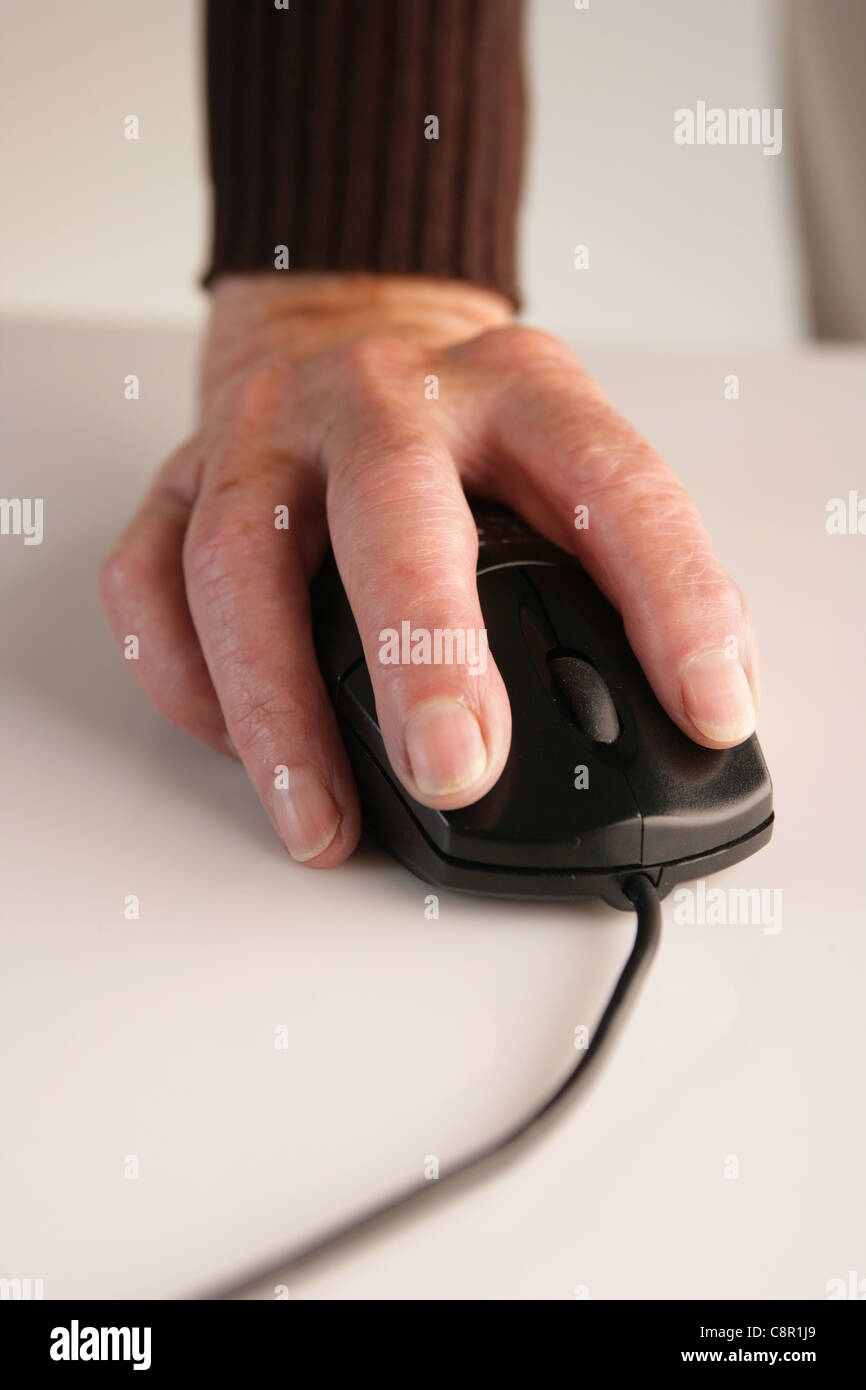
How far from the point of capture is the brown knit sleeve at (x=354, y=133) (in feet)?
2.55

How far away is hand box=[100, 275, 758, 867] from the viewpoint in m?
0.38

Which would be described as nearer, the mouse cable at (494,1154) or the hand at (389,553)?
the mouse cable at (494,1154)


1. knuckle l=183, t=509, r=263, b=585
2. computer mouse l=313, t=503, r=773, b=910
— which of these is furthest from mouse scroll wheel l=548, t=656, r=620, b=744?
knuckle l=183, t=509, r=263, b=585

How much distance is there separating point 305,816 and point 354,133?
1.94 feet

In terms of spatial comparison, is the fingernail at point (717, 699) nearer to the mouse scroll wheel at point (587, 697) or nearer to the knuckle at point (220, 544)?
the mouse scroll wheel at point (587, 697)

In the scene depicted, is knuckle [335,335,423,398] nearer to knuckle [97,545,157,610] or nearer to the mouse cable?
knuckle [97,545,157,610]

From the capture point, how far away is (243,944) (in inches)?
14.6

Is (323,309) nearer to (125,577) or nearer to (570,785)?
(125,577)

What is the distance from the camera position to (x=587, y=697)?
1.29 feet

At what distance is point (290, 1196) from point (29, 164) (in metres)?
2.18

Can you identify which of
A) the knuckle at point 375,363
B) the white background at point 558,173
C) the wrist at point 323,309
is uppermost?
the white background at point 558,173

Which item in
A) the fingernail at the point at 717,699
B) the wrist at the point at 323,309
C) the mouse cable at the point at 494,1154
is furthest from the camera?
the wrist at the point at 323,309

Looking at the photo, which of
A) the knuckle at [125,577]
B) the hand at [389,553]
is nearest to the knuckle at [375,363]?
the hand at [389,553]

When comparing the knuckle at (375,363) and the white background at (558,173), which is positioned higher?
the white background at (558,173)
